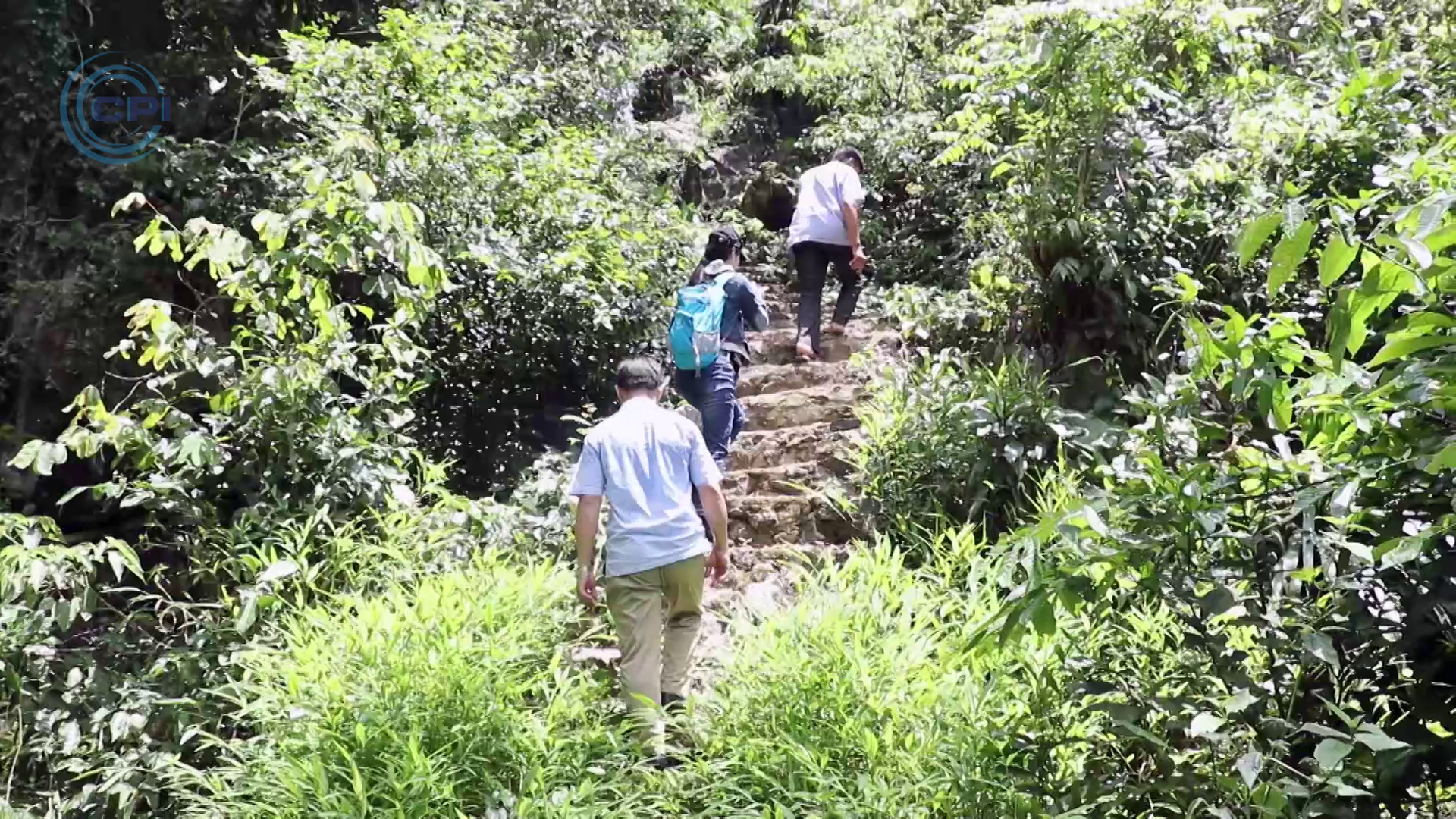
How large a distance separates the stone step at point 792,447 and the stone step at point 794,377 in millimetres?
540

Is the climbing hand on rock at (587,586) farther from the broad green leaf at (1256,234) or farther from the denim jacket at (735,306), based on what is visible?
the broad green leaf at (1256,234)

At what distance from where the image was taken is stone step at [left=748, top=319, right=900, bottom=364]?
7.26 m

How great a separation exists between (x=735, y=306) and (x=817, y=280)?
6.04 ft

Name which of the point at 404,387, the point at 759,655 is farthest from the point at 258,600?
the point at 759,655

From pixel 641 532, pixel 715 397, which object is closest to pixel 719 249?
pixel 715 397

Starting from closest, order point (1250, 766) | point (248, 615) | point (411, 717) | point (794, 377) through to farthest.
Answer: point (1250, 766) < point (411, 717) < point (248, 615) < point (794, 377)

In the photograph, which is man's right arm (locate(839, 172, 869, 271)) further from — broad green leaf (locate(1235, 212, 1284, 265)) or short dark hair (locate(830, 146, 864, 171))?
broad green leaf (locate(1235, 212, 1284, 265))

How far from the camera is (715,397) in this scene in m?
5.10

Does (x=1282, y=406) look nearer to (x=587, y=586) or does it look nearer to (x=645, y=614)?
(x=645, y=614)

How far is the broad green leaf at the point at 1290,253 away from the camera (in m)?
1.62

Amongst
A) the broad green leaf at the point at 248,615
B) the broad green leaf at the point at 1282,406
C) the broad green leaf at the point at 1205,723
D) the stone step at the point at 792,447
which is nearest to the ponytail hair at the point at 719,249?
the stone step at the point at 792,447

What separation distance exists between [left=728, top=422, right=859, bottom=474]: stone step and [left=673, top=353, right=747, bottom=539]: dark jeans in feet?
2.94

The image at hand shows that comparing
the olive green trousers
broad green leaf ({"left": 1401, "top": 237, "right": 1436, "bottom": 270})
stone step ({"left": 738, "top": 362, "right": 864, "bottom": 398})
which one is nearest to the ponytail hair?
stone step ({"left": 738, "top": 362, "right": 864, "bottom": 398})

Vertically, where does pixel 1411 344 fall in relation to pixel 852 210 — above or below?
below
